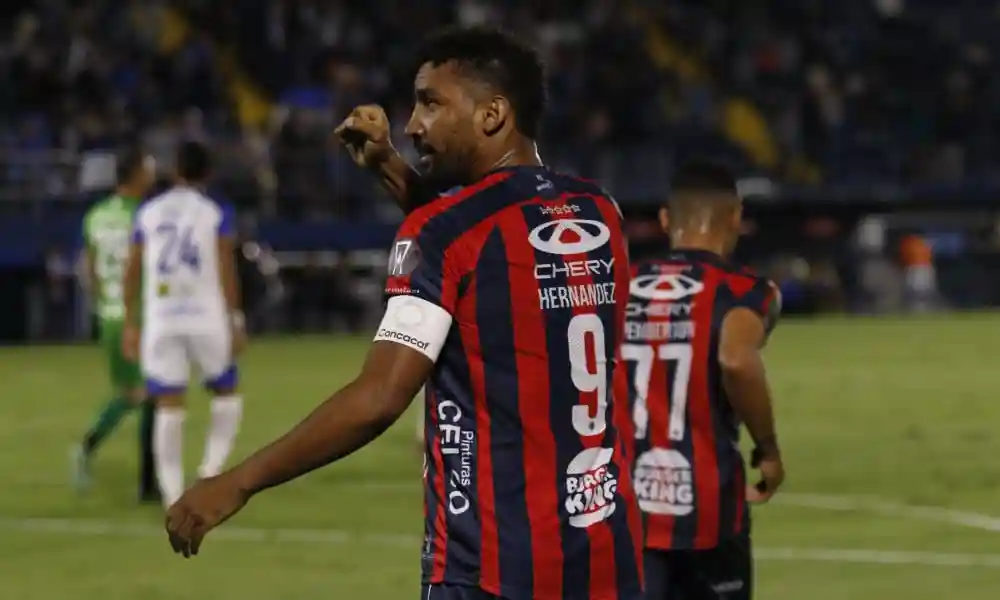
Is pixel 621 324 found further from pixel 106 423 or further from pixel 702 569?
pixel 106 423

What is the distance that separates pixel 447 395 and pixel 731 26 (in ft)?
105

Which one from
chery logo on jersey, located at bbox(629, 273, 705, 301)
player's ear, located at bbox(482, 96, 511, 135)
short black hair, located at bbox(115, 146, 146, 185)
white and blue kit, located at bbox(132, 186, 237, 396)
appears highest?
player's ear, located at bbox(482, 96, 511, 135)

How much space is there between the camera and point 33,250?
26.0 meters

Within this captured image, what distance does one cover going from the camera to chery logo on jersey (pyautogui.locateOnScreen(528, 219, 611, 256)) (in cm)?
422

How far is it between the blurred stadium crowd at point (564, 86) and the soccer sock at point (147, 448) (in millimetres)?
14020

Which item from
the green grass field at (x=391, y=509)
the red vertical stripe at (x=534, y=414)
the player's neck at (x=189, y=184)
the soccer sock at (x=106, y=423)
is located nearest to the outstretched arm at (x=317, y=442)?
the red vertical stripe at (x=534, y=414)

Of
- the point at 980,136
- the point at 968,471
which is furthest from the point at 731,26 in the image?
the point at 968,471

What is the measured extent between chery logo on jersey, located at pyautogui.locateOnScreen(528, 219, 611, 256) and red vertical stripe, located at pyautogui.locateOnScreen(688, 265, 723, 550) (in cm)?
187

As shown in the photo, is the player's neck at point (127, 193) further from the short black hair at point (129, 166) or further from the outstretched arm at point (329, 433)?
the outstretched arm at point (329, 433)

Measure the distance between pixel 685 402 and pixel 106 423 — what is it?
740cm

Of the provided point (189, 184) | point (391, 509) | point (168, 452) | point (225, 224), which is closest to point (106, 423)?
point (168, 452)

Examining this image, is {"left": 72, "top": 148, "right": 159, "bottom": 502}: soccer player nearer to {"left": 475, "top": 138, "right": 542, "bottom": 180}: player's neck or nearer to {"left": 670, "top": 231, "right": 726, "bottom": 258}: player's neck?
{"left": 670, "top": 231, "right": 726, "bottom": 258}: player's neck

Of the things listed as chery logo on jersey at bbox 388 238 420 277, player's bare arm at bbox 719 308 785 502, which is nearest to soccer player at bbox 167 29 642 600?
chery logo on jersey at bbox 388 238 420 277

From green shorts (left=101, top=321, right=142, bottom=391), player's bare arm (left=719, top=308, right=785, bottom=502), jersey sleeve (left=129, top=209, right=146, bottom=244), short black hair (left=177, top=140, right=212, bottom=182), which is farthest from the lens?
green shorts (left=101, top=321, right=142, bottom=391)
